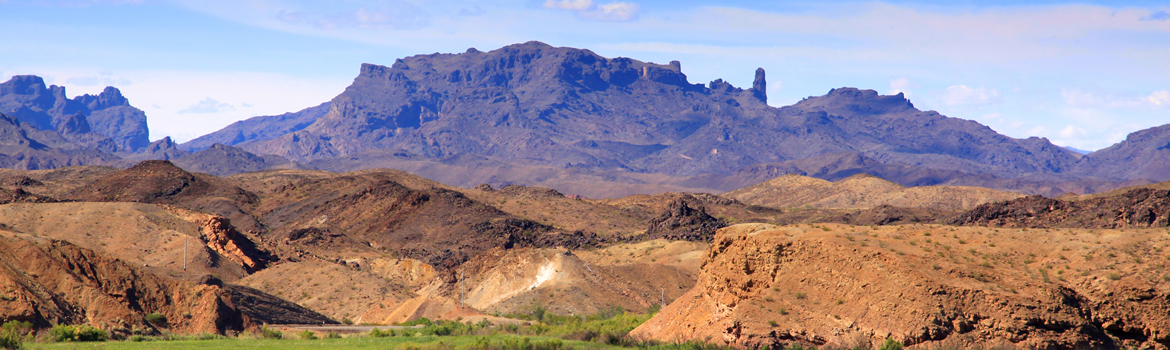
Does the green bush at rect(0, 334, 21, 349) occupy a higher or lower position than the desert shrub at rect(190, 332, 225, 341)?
higher

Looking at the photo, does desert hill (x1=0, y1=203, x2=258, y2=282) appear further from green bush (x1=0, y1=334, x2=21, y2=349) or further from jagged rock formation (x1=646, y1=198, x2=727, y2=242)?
jagged rock formation (x1=646, y1=198, x2=727, y2=242)

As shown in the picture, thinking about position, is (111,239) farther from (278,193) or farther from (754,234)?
(278,193)

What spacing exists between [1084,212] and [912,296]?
241ft

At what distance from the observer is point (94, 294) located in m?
43.2

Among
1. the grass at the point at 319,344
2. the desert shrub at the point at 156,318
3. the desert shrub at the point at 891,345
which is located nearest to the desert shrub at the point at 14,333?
the grass at the point at 319,344

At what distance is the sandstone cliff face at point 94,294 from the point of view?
39.4 meters

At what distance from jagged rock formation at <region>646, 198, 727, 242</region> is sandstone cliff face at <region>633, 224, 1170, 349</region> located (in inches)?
2488

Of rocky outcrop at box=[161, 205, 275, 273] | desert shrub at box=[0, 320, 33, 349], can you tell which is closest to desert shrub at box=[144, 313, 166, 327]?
desert shrub at box=[0, 320, 33, 349]

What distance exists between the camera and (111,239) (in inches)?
3103

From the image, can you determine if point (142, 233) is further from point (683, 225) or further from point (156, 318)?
point (683, 225)

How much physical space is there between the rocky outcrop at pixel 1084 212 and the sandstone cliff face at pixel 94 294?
240 ft

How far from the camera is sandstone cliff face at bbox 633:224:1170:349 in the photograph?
31656 millimetres

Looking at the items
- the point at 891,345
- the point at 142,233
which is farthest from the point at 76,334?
the point at 142,233

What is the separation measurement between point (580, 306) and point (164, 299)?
93.3ft
